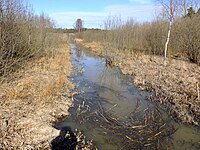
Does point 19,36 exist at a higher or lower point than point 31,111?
higher

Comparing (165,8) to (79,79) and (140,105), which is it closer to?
(79,79)

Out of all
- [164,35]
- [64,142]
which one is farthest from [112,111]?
[164,35]

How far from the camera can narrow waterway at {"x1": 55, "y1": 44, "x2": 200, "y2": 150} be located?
21.1 ft

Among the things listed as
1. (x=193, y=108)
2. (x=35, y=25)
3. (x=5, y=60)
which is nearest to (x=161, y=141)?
(x=193, y=108)

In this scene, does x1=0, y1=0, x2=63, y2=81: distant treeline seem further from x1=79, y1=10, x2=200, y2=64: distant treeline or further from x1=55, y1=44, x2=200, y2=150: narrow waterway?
x1=79, y1=10, x2=200, y2=64: distant treeline

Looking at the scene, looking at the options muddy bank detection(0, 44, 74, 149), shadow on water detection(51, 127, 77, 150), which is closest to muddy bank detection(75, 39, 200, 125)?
shadow on water detection(51, 127, 77, 150)

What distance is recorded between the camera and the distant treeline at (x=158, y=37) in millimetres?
17828

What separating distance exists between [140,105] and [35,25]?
40.2 ft

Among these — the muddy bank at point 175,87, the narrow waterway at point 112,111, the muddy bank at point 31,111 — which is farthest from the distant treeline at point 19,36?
the muddy bank at point 175,87

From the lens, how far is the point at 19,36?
12.2 metres

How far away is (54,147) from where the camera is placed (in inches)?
227

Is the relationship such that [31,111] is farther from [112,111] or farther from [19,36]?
[19,36]

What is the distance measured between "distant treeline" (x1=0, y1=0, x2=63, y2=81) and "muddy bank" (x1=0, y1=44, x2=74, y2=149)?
3.65ft

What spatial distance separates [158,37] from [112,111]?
16.2m
